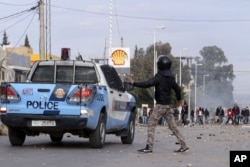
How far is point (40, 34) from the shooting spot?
31578 millimetres

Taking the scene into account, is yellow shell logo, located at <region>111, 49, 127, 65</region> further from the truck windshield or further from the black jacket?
the black jacket

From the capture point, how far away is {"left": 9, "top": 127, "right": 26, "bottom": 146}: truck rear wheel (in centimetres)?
1428

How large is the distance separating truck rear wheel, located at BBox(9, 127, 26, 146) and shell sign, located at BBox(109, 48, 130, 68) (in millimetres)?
40090

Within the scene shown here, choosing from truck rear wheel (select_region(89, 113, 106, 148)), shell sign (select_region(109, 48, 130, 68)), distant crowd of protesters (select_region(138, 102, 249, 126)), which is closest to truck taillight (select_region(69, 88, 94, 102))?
truck rear wheel (select_region(89, 113, 106, 148))

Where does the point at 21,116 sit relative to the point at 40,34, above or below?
below

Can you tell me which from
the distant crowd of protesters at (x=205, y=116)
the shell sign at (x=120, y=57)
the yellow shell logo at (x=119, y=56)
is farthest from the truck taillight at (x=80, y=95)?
the yellow shell logo at (x=119, y=56)

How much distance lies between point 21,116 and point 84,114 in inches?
50.6

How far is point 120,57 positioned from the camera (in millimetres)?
55188

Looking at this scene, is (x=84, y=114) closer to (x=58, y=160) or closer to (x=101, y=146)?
(x=101, y=146)

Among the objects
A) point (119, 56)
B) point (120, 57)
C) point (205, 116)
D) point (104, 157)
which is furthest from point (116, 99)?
point (205, 116)

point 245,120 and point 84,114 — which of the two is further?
point 245,120

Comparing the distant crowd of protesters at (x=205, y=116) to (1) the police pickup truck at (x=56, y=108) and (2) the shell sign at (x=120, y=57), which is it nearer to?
(2) the shell sign at (x=120, y=57)

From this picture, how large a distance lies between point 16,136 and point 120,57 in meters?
41.0

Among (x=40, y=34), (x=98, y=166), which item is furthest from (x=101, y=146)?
(x=40, y=34)
